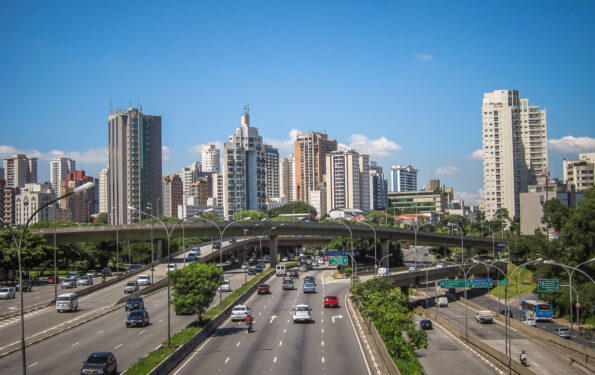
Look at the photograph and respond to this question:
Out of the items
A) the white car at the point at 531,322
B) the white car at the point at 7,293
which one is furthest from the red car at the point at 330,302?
the white car at the point at 7,293

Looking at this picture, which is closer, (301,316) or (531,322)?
(301,316)

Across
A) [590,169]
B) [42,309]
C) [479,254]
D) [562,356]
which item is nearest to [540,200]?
[479,254]

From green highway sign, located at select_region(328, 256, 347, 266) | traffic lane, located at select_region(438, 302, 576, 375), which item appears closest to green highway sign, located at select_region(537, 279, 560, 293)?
traffic lane, located at select_region(438, 302, 576, 375)

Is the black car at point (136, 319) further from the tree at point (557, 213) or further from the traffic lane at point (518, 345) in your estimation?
the tree at point (557, 213)

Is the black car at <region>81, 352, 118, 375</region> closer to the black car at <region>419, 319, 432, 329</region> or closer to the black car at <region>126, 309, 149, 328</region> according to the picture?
the black car at <region>126, 309, 149, 328</region>

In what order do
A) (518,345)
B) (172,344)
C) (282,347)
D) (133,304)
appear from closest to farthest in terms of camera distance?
(172,344) → (282,347) → (133,304) → (518,345)

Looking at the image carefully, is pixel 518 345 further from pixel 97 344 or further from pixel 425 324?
pixel 97 344

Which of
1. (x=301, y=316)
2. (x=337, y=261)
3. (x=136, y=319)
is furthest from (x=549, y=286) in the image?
(x=136, y=319)
